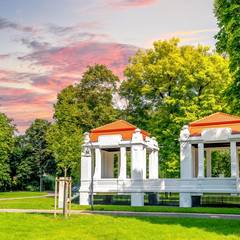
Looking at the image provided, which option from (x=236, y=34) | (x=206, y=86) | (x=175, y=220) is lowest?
(x=175, y=220)

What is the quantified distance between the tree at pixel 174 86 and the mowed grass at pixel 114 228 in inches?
834

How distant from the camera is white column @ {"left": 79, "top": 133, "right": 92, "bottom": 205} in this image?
111 ft

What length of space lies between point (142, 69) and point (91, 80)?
16490 mm

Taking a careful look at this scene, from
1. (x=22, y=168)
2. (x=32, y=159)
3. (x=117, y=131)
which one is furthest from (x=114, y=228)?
(x=32, y=159)

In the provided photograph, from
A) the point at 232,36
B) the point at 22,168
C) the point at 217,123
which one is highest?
the point at 232,36

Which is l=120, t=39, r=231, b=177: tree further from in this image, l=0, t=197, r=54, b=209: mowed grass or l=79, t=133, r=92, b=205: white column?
l=0, t=197, r=54, b=209: mowed grass

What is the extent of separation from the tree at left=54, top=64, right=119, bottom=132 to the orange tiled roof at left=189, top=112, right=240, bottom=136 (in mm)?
24727

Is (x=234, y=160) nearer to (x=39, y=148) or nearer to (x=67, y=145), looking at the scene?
(x=67, y=145)

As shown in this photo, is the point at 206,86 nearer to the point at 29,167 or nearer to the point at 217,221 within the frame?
the point at 217,221

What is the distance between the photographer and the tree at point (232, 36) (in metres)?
19.2

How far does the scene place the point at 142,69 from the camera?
151 feet

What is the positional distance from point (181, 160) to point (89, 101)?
98.8 ft

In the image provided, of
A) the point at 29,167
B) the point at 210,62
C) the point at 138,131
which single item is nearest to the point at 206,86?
the point at 210,62

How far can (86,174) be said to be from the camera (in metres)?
34.5
